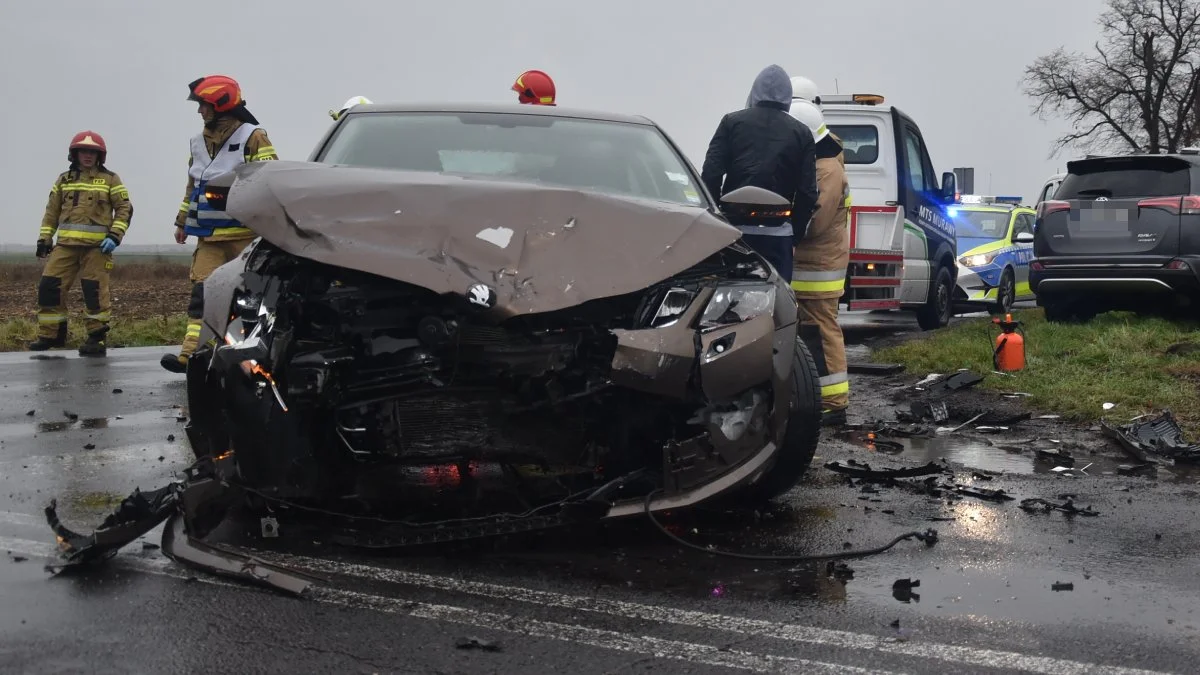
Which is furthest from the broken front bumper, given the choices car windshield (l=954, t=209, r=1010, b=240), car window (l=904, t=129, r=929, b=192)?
car windshield (l=954, t=209, r=1010, b=240)

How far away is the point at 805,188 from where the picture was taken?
24.3ft

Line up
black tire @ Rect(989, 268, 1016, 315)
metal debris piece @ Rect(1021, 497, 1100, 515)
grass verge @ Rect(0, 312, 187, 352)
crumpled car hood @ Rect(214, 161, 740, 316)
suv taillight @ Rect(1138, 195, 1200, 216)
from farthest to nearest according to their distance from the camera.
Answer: black tire @ Rect(989, 268, 1016, 315)
grass verge @ Rect(0, 312, 187, 352)
suv taillight @ Rect(1138, 195, 1200, 216)
metal debris piece @ Rect(1021, 497, 1100, 515)
crumpled car hood @ Rect(214, 161, 740, 316)

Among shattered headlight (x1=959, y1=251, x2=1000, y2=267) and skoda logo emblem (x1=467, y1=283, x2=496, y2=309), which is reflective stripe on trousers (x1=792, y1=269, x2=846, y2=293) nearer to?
skoda logo emblem (x1=467, y1=283, x2=496, y2=309)

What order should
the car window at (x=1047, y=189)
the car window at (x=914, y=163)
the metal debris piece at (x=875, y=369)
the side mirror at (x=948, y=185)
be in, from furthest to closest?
the car window at (x=1047, y=189), the side mirror at (x=948, y=185), the car window at (x=914, y=163), the metal debris piece at (x=875, y=369)

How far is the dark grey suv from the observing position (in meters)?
11.4

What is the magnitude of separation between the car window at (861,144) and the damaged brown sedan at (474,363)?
9.26 metres

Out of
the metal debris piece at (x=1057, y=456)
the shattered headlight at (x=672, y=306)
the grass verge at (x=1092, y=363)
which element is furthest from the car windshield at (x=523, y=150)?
the grass verge at (x=1092, y=363)

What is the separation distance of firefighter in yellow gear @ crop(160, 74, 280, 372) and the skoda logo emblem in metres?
5.23

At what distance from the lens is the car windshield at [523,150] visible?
5.64 meters

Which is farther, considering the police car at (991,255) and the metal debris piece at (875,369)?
the police car at (991,255)

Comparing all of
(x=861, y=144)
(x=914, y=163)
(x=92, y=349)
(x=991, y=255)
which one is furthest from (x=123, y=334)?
(x=991, y=255)

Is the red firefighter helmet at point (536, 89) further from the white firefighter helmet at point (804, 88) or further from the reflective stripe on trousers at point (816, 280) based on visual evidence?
the reflective stripe on trousers at point (816, 280)

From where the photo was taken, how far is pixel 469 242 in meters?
4.29

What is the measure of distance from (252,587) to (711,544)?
157cm
